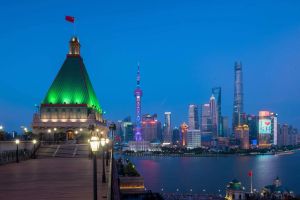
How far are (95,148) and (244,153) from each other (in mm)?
167191

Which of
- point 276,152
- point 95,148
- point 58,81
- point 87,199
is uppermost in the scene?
point 58,81

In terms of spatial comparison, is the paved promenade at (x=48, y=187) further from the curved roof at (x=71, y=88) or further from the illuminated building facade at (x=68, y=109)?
the curved roof at (x=71, y=88)

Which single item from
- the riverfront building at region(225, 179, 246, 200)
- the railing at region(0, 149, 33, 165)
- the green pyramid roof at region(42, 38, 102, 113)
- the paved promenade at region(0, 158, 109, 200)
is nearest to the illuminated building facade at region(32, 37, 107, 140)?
the green pyramid roof at region(42, 38, 102, 113)

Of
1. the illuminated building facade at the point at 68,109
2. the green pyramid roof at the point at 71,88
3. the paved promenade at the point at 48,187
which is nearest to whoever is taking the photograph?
the paved promenade at the point at 48,187

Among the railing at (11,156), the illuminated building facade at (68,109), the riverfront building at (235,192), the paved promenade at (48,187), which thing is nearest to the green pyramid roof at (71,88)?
the illuminated building facade at (68,109)

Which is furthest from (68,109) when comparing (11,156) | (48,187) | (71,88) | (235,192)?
(48,187)

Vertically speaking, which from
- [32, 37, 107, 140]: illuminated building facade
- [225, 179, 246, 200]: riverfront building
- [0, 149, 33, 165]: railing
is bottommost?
[225, 179, 246, 200]: riverfront building

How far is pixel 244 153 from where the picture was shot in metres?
171

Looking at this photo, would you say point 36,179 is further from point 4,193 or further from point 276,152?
point 276,152

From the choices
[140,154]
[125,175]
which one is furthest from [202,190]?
[140,154]

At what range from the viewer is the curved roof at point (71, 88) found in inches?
2253

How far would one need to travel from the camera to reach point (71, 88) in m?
58.1

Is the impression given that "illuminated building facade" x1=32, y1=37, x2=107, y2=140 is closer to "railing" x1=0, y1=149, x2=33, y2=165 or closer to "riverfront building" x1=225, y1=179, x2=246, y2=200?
"riverfront building" x1=225, y1=179, x2=246, y2=200

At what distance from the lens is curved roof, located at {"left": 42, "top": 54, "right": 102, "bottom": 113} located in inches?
2253
